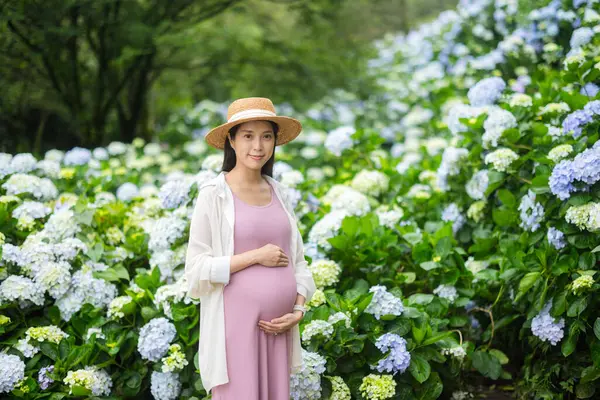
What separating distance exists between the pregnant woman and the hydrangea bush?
0.52 meters

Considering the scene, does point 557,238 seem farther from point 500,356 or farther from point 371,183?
point 371,183

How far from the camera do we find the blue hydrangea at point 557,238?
2.99 meters

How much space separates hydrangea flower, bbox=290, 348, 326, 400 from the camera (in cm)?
261

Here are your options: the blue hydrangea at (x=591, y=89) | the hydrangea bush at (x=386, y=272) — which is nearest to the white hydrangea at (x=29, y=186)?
the hydrangea bush at (x=386, y=272)

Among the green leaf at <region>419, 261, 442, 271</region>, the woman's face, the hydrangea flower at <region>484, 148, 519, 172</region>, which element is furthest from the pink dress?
the hydrangea flower at <region>484, 148, 519, 172</region>

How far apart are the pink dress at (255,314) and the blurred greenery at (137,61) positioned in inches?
175

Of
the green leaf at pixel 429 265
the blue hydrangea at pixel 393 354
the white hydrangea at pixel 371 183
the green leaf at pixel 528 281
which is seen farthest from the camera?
the white hydrangea at pixel 371 183

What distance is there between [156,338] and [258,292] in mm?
910

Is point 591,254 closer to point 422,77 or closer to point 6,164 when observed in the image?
point 6,164

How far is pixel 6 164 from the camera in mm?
3865

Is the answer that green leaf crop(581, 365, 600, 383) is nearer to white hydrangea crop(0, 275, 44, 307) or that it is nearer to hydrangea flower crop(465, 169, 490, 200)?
hydrangea flower crop(465, 169, 490, 200)

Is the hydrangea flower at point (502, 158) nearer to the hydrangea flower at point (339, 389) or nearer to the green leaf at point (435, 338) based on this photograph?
the green leaf at point (435, 338)

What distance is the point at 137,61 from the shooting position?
284 inches

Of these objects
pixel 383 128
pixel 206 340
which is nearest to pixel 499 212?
pixel 206 340
